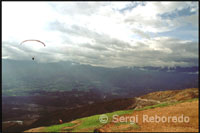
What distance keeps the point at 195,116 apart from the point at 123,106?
6642 centimetres

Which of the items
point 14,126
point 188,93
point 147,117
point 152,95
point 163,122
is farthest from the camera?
point 152,95

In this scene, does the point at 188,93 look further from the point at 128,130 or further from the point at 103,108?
the point at 128,130

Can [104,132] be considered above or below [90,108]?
above

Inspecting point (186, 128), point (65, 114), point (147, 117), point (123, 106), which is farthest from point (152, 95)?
point (186, 128)

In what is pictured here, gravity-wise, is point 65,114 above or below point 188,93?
below

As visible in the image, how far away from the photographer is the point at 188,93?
78.7 metres

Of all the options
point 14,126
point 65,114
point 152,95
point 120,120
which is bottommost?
point 14,126

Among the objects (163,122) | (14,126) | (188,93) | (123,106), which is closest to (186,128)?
(163,122)

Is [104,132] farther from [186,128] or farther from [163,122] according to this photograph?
[186,128]

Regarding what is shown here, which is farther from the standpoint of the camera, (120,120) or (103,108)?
(103,108)

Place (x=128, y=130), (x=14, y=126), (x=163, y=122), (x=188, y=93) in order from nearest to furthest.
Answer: (x=128, y=130), (x=163, y=122), (x=188, y=93), (x=14, y=126)

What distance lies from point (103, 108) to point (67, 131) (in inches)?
2496

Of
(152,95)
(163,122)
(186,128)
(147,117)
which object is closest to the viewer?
(186,128)

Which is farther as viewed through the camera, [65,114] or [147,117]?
[65,114]
